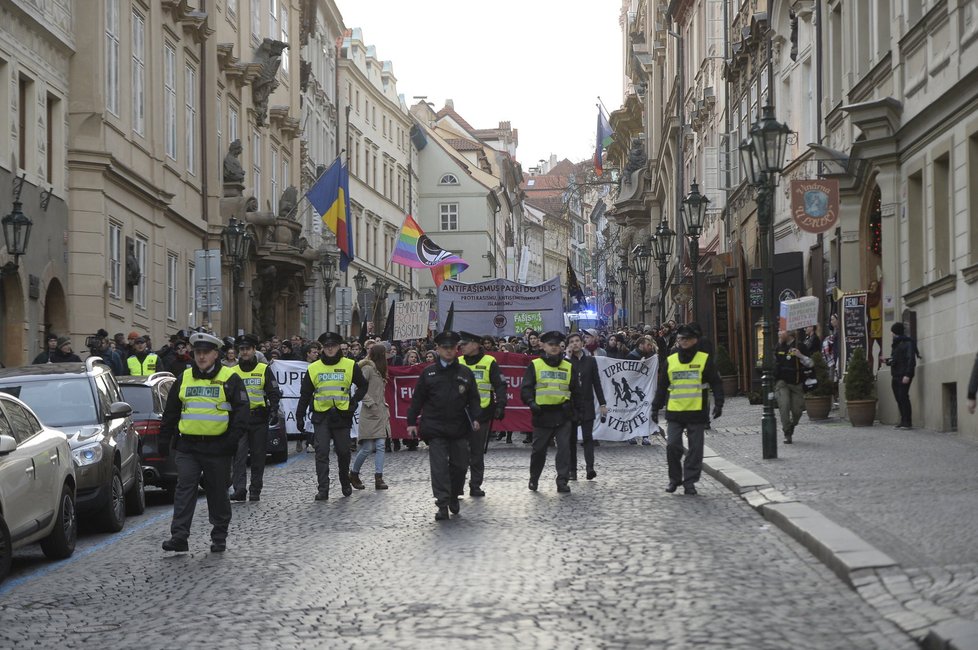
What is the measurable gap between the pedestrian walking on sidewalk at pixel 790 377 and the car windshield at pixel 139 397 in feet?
27.5

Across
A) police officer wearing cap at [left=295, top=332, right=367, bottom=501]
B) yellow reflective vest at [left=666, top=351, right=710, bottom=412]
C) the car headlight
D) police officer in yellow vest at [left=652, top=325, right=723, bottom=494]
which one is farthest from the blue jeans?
the car headlight

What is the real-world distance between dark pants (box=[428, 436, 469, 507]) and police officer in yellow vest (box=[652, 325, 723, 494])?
7.58 ft

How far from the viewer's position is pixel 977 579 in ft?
29.6

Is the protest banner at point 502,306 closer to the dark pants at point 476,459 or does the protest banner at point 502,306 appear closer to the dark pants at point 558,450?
the dark pants at point 558,450

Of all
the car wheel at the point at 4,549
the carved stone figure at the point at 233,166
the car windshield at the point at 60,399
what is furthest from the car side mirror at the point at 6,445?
the carved stone figure at the point at 233,166

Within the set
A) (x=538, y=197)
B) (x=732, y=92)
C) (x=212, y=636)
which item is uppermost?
(x=538, y=197)

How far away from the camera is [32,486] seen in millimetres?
11859

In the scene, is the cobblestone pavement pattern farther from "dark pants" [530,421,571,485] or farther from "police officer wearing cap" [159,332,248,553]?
"dark pants" [530,421,571,485]

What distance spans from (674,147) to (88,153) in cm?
3098

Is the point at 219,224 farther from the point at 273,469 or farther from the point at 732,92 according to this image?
the point at 273,469

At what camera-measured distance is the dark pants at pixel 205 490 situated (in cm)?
1256

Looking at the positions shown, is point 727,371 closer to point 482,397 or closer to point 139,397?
point 482,397

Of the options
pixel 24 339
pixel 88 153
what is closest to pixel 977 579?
pixel 24 339

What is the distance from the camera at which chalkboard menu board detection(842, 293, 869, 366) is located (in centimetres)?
2562
